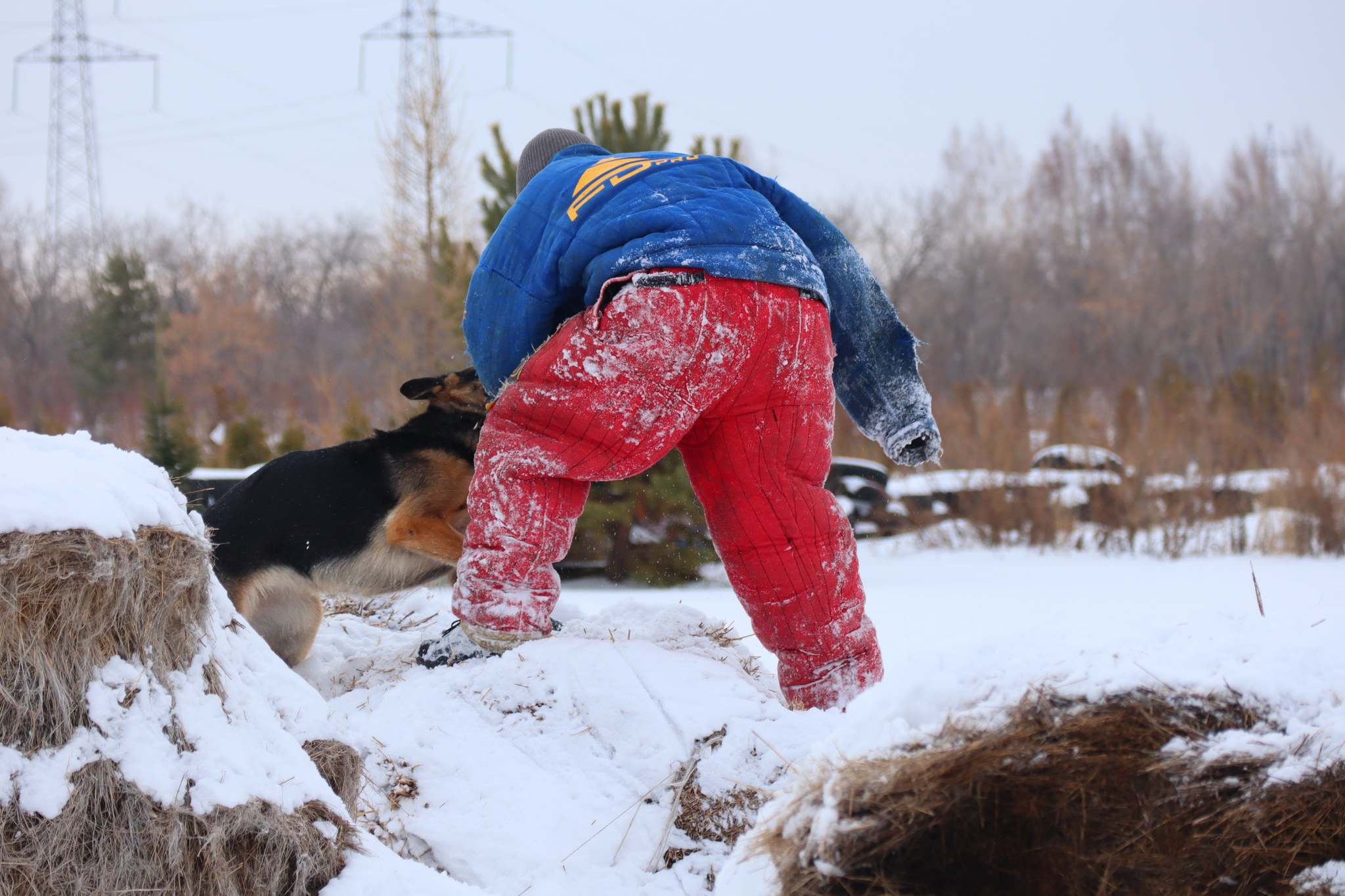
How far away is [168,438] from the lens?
909 centimetres

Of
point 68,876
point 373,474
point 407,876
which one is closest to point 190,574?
point 68,876

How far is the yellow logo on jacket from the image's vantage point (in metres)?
2.56

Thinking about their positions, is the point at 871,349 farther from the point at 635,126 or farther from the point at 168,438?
the point at 168,438

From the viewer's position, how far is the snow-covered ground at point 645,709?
45.0 inches

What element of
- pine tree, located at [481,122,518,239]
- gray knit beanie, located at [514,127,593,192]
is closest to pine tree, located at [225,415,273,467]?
pine tree, located at [481,122,518,239]

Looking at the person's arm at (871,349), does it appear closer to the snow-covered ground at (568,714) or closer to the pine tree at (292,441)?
the snow-covered ground at (568,714)

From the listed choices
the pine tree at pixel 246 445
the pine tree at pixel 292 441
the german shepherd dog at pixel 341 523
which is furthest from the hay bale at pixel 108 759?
the pine tree at pixel 246 445

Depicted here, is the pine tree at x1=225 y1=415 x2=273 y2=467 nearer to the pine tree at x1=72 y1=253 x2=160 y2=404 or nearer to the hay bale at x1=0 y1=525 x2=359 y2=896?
the hay bale at x1=0 y1=525 x2=359 y2=896

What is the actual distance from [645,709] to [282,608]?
1.78m

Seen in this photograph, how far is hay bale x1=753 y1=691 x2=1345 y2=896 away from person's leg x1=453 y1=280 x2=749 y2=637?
140 centimetres

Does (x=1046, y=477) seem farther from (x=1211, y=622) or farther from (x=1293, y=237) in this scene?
(x=1293, y=237)

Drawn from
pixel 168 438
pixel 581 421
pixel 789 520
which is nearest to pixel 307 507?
pixel 581 421

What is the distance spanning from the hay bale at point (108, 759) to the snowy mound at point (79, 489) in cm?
2

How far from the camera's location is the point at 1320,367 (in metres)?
11.3
